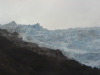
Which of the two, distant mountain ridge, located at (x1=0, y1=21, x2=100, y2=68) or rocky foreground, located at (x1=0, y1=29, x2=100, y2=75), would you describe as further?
distant mountain ridge, located at (x1=0, y1=21, x2=100, y2=68)

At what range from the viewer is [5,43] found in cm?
4119

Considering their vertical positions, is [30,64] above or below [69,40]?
below

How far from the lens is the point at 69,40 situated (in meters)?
116

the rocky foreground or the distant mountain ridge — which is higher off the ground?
the distant mountain ridge

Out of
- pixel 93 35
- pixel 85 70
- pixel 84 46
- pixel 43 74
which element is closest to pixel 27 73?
Answer: pixel 43 74

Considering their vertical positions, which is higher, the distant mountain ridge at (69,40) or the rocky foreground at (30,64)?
the distant mountain ridge at (69,40)

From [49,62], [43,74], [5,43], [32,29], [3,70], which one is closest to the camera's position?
[3,70]

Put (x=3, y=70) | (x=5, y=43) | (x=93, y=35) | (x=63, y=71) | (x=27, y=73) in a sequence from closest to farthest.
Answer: (x=3, y=70), (x=27, y=73), (x=63, y=71), (x=5, y=43), (x=93, y=35)

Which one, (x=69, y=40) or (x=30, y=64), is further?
(x=69, y=40)

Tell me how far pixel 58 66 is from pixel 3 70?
458 inches

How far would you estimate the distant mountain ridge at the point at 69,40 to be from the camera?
9638 cm

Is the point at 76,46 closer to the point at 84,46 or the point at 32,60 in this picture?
the point at 84,46

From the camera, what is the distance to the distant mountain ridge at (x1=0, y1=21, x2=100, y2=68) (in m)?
96.4

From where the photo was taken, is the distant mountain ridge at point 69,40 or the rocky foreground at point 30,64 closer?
the rocky foreground at point 30,64
